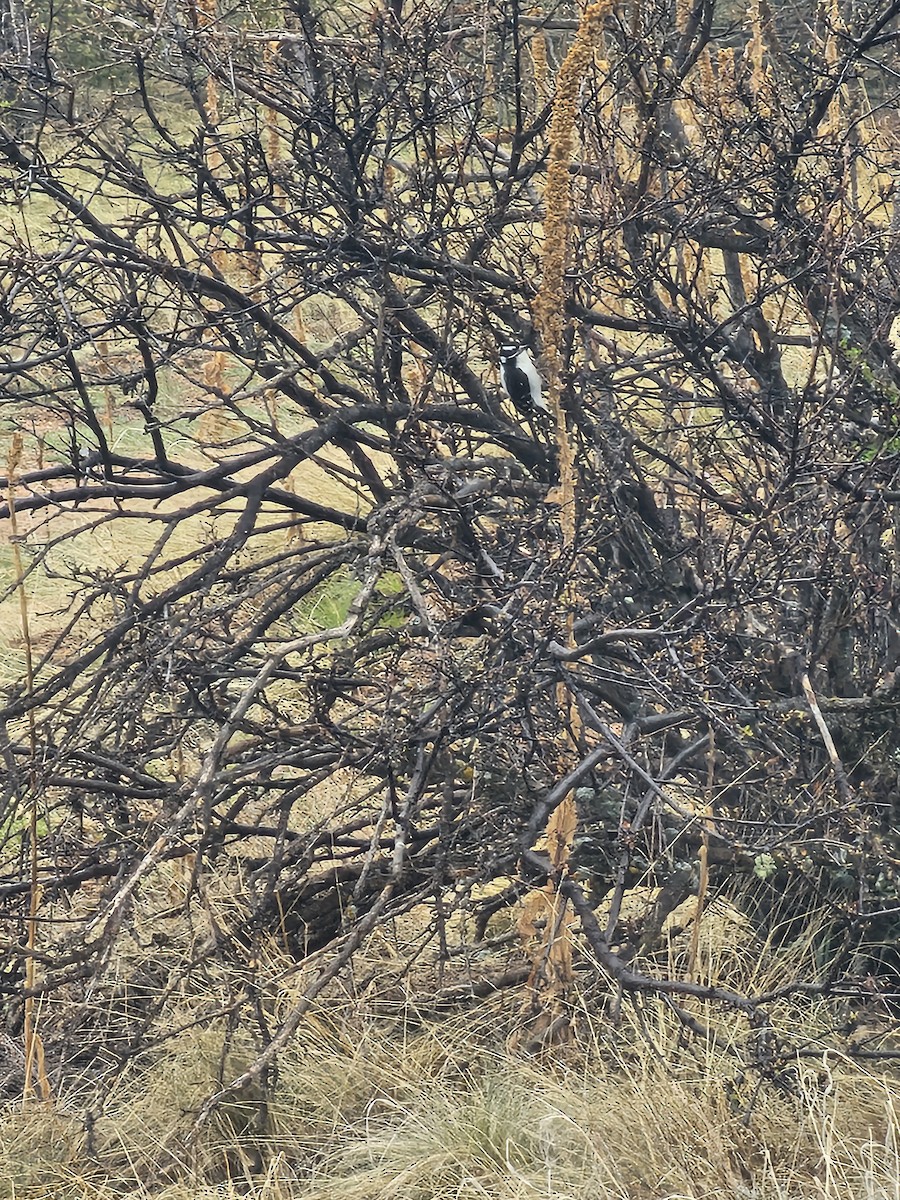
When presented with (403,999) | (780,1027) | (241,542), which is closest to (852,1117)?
(780,1027)

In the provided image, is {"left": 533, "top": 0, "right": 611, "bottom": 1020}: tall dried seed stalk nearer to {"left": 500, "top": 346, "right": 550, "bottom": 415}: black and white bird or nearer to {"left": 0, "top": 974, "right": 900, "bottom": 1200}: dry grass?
{"left": 0, "top": 974, "right": 900, "bottom": 1200}: dry grass

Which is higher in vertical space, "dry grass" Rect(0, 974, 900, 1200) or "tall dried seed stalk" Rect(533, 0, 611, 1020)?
"tall dried seed stalk" Rect(533, 0, 611, 1020)

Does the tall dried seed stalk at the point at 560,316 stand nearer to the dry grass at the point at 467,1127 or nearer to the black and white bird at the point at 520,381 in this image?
the dry grass at the point at 467,1127

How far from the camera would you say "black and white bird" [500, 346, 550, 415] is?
432 centimetres

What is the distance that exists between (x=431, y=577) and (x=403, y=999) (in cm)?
127

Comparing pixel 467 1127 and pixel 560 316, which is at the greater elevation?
pixel 560 316

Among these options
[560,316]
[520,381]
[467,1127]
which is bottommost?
[467,1127]

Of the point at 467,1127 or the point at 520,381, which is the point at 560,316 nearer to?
the point at 520,381

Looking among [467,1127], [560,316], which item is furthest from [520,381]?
[467,1127]

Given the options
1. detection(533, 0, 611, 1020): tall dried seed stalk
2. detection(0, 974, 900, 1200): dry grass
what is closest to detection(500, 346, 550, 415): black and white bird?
detection(533, 0, 611, 1020): tall dried seed stalk

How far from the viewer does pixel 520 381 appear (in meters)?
4.36

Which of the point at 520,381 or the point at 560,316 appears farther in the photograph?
the point at 520,381

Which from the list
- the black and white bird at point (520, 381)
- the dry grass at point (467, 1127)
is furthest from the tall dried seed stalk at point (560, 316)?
the black and white bird at point (520, 381)

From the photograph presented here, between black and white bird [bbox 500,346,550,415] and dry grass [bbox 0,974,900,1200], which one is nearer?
dry grass [bbox 0,974,900,1200]
